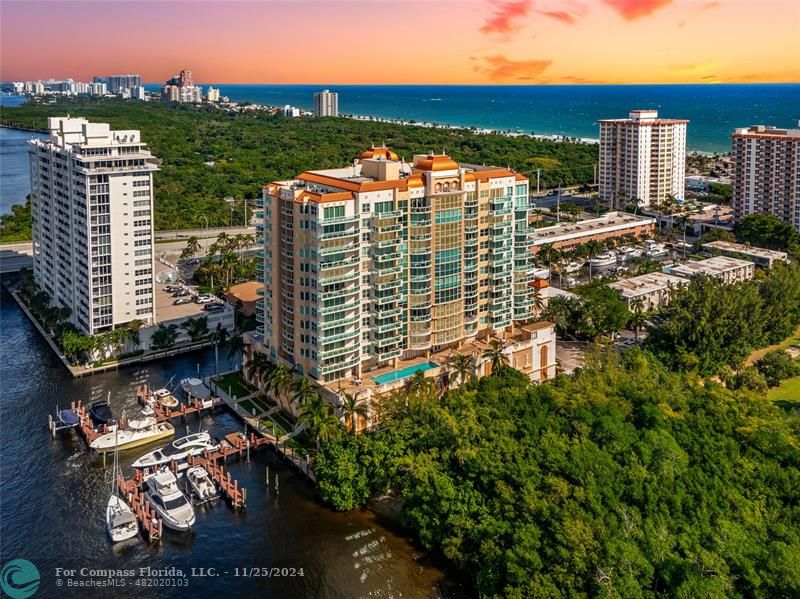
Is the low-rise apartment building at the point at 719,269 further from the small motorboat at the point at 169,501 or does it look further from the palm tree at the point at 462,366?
the small motorboat at the point at 169,501

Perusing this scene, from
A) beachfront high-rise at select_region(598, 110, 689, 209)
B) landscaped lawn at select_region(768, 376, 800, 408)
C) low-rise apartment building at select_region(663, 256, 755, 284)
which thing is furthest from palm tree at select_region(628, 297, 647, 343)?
beachfront high-rise at select_region(598, 110, 689, 209)

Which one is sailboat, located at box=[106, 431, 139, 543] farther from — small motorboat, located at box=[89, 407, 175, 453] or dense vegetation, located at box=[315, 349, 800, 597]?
dense vegetation, located at box=[315, 349, 800, 597]

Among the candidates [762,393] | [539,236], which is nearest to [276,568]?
[762,393]

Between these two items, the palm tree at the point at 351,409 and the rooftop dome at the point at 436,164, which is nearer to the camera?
the palm tree at the point at 351,409

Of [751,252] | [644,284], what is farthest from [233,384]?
[751,252]

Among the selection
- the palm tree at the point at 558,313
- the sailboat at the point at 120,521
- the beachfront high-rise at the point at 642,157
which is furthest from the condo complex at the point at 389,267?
the beachfront high-rise at the point at 642,157

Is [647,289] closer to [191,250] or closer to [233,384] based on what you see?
[233,384]
